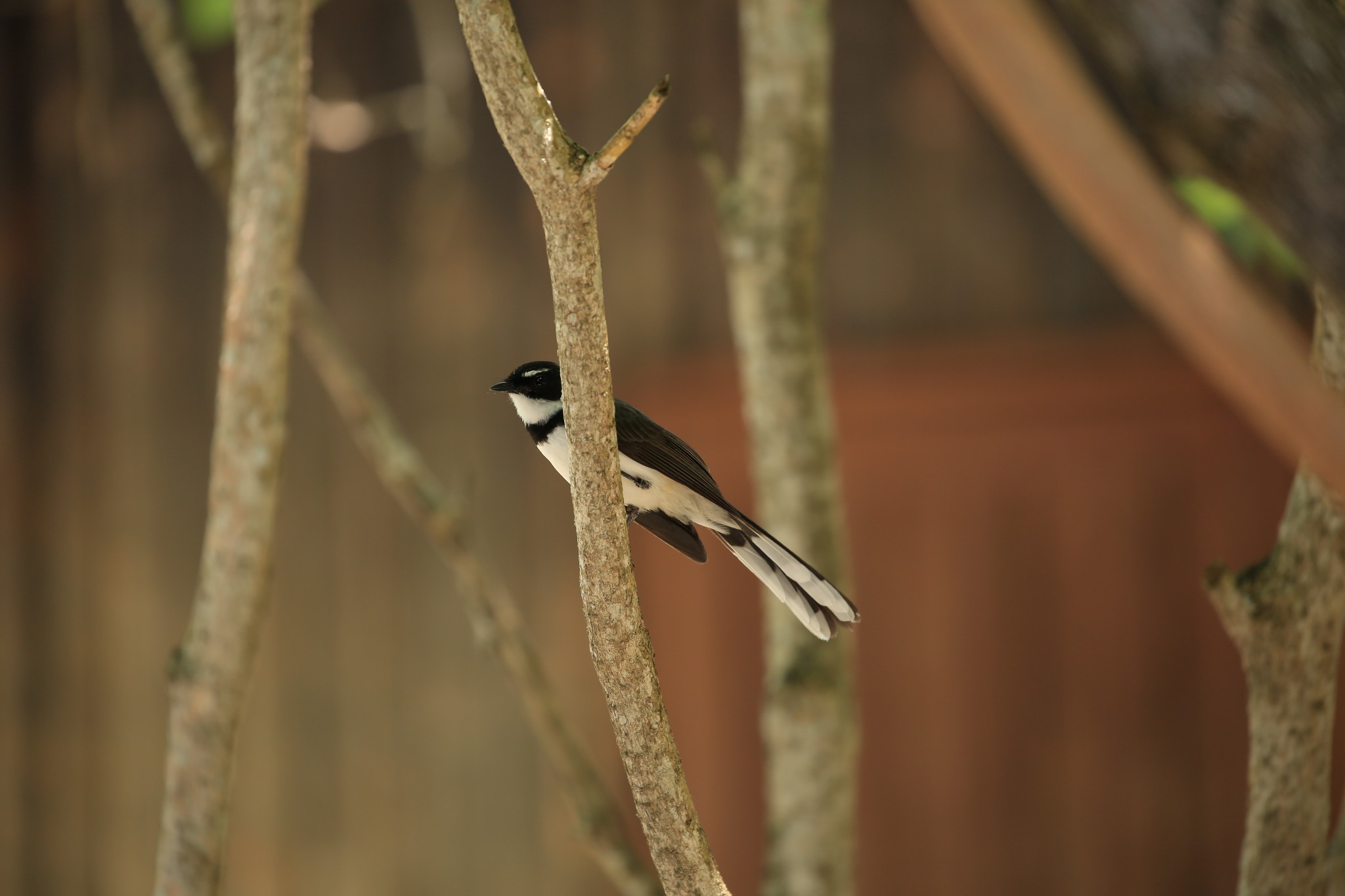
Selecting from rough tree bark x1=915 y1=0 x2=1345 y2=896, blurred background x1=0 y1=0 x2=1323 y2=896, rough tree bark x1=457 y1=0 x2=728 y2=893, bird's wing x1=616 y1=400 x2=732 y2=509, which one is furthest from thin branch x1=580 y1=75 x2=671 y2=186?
blurred background x1=0 y1=0 x2=1323 y2=896

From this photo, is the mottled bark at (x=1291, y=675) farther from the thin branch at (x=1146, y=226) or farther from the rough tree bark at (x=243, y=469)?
the rough tree bark at (x=243, y=469)

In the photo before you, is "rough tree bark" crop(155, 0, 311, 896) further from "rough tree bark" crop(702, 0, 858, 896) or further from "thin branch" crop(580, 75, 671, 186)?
"thin branch" crop(580, 75, 671, 186)

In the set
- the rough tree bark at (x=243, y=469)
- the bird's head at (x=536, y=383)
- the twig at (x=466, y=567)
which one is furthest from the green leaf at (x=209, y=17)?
the bird's head at (x=536, y=383)

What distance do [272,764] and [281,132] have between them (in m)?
3.67

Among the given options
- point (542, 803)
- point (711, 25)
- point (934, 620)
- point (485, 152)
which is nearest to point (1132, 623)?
point (934, 620)

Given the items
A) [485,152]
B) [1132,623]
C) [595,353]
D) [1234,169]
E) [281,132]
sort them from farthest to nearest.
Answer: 1. [485,152]
2. [1132,623]
3. [281,132]
4. [595,353]
5. [1234,169]

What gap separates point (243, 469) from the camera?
96.8 inches

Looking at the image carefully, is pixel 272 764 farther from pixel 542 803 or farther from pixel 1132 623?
pixel 1132 623

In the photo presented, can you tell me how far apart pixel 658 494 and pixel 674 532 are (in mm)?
116

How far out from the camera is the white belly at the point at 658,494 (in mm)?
2596

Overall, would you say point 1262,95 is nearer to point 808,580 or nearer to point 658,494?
point 808,580

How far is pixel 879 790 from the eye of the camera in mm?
4801

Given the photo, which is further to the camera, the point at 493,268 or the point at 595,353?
the point at 493,268

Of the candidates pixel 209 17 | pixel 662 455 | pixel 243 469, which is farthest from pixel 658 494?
pixel 209 17
